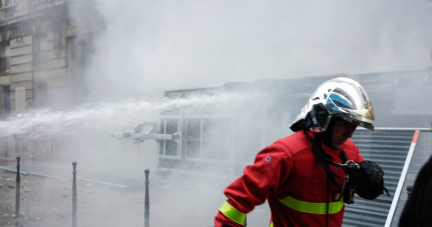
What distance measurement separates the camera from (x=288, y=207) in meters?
1.33

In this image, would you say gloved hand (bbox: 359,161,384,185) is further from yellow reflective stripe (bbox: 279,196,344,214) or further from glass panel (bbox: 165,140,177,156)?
glass panel (bbox: 165,140,177,156)

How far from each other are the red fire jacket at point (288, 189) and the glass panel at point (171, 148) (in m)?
5.50

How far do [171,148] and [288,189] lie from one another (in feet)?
18.6

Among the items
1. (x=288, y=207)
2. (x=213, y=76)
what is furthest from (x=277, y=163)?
(x=213, y=76)

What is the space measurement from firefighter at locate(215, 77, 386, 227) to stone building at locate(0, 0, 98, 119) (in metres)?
11.3

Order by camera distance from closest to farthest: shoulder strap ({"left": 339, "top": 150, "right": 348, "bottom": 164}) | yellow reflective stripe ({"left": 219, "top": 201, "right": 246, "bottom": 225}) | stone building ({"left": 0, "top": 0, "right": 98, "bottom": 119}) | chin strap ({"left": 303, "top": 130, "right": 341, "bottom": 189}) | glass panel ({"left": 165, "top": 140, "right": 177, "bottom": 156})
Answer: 1. yellow reflective stripe ({"left": 219, "top": 201, "right": 246, "bottom": 225})
2. chin strap ({"left": 303, "top": 130, "right": 341, "bottom": 189})
3. shoulder strap ({"left": 339, "top": 150, "right": 348, "bottom": 164})
4. glass panel ({"left": 165, "top": 140, "right": 177, "bottom": 156})
5. stone building ({"left": 0, "top": 0, "right": 98, "bottom": 119})

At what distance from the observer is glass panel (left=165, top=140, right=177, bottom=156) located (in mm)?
6789

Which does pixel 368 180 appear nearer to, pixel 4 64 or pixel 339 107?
pixel 339 107

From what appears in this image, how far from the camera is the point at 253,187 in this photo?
120 cm

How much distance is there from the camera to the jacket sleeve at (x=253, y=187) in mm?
1189

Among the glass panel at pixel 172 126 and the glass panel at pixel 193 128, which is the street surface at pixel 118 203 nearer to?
the glass panel at pixel 193 128

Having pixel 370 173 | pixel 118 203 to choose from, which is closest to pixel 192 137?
pixel 118 203

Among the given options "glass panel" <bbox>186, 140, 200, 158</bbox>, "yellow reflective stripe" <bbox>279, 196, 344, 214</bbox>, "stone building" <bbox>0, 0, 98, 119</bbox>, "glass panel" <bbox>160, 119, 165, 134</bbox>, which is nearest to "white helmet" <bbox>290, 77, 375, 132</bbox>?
"yellow reflective stripe" <bbox>279, 196, 344, 214</bbox>

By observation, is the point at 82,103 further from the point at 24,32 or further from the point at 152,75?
the point at 24,32
